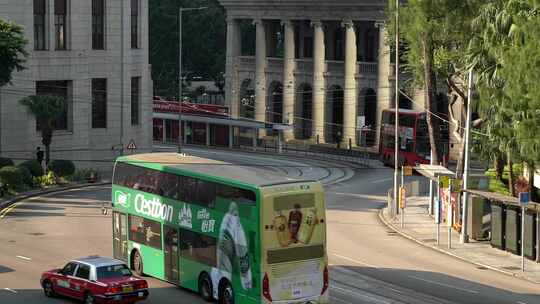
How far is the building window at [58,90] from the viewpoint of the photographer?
8100 centimetres

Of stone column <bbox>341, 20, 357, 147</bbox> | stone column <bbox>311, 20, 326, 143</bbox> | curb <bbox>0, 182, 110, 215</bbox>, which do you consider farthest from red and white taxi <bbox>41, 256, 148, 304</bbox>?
stone column <bbox>311, 20, 326, 143</bbox>

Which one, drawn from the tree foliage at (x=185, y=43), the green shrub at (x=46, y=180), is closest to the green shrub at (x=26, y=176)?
the green shrub at (x=46, y=180)

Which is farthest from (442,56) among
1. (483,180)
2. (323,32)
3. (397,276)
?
(323,32)

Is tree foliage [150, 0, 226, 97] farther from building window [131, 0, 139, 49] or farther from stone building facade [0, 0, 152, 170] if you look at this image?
building window [131, 0, 139, 49]

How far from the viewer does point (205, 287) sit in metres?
38.1

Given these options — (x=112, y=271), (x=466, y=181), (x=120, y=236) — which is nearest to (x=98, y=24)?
(x=466, y=181)

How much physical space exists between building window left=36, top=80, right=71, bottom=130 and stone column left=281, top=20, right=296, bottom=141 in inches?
1254

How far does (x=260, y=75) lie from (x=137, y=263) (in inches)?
2879

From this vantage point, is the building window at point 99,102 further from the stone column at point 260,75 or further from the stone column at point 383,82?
the stone column at point 260,75

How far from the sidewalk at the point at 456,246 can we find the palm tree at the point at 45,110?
2348 cm

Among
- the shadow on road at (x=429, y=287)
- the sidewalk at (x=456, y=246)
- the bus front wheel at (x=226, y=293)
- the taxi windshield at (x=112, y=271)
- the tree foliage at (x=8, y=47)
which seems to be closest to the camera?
the bus front wheel at (x=226, y=293)

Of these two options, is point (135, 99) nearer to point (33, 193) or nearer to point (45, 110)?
point (45, 110)

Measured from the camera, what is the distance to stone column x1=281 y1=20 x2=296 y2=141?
11100 centimetres

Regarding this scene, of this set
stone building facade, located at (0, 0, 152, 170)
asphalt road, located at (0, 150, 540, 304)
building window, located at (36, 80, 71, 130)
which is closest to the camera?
asphalt road, located at (0, 150, 540, 304)
